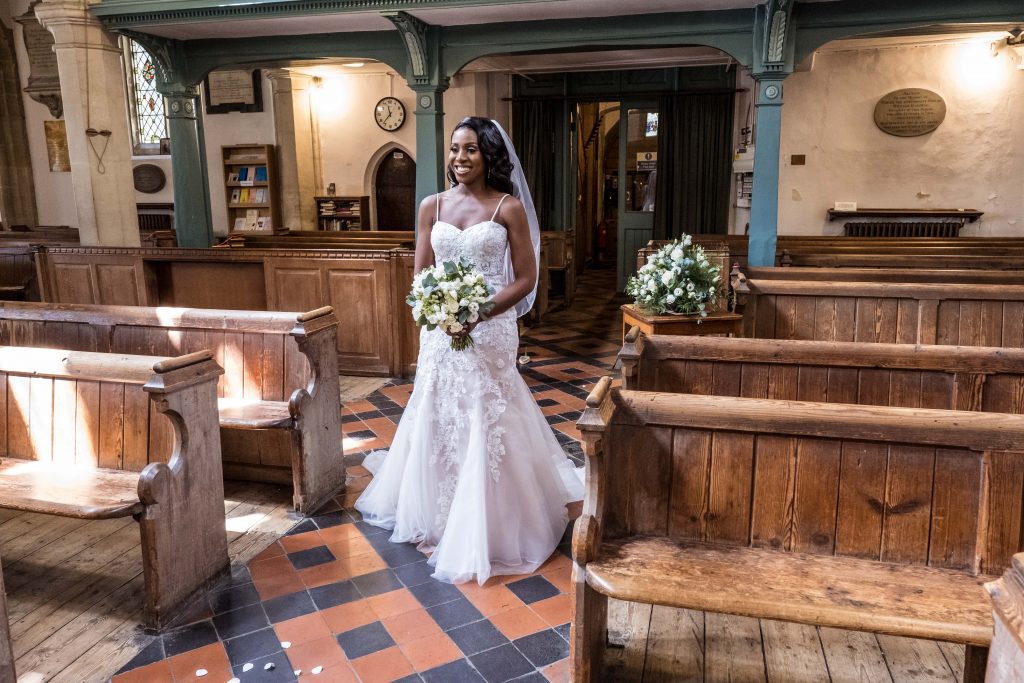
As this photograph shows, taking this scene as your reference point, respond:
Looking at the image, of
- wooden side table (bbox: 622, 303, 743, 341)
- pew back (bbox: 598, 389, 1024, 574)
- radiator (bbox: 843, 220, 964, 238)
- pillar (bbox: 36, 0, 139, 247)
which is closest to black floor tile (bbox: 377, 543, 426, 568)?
pew back (bbox: 598, 389, 1024, 574)

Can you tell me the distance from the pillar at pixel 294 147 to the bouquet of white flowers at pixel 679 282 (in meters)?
9.52

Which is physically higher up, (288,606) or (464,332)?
(464,332)

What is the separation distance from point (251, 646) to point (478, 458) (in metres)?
1.13

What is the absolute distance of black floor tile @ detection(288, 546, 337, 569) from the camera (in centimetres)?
330

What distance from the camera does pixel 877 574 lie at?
7.06 feet

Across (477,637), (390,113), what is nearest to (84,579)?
(477,637)

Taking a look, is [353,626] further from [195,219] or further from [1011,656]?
[195,219]

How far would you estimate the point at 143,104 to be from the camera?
45.7ft

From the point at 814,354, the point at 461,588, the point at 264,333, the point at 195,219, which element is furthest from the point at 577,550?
the point at 195,219

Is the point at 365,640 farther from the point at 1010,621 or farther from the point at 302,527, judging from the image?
the point at 1010,621

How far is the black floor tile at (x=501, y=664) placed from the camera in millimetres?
2518

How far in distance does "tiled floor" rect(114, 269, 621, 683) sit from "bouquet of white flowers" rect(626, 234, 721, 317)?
2.08 meters

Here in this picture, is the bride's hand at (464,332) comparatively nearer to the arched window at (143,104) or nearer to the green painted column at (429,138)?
the green painted column at (429,138)

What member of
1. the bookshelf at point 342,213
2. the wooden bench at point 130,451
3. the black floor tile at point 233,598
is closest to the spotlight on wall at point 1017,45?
the bookshelf at point 342,213
